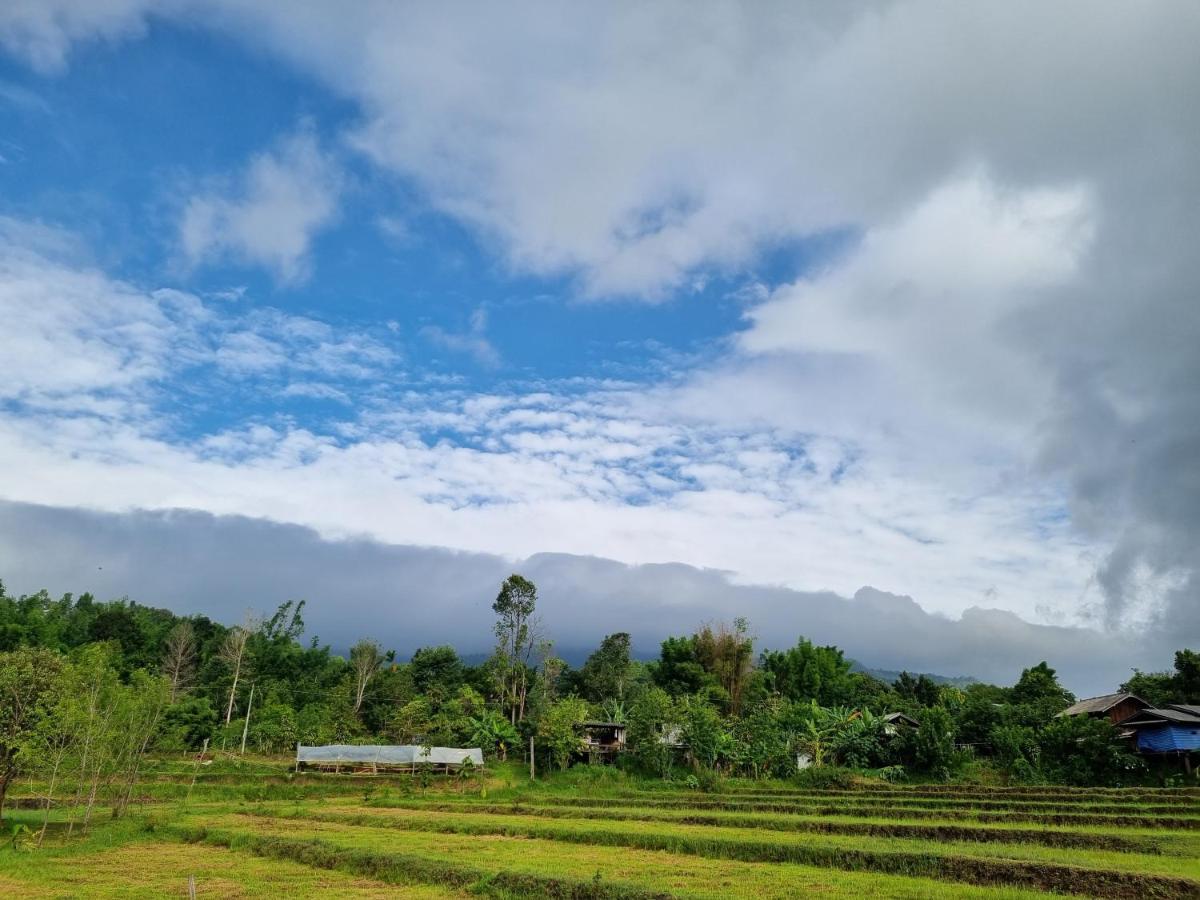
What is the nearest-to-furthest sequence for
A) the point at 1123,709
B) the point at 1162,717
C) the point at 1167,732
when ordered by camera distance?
the point at 1162,717
the point at 1167,732
the point at 1123,709

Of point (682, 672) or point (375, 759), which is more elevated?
point (682, 672)

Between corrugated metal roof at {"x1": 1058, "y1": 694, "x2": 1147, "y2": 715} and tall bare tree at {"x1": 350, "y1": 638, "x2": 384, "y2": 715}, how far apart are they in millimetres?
58433

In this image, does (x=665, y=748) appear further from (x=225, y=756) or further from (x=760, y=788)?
(x=225, y=756)

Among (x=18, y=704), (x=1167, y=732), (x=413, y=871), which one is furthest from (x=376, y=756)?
(x=1167, y=732)

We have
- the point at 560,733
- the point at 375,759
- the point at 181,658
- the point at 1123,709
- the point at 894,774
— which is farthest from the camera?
the point at 181,658

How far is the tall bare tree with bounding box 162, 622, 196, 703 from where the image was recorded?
75.1 metres

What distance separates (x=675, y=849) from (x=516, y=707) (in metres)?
47.3

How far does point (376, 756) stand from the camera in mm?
52125

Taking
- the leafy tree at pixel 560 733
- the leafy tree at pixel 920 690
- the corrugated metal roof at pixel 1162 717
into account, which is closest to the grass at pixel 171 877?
the leafy tree at pixel 560 733

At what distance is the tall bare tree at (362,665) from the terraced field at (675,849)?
112ft

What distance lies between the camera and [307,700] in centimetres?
7169

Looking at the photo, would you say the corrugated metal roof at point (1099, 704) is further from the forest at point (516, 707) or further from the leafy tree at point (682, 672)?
the leafy tree at point (682, 672)

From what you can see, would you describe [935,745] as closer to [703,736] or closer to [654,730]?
[703,736]

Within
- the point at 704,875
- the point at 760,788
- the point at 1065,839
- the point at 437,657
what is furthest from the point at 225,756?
the point at 1065,839
